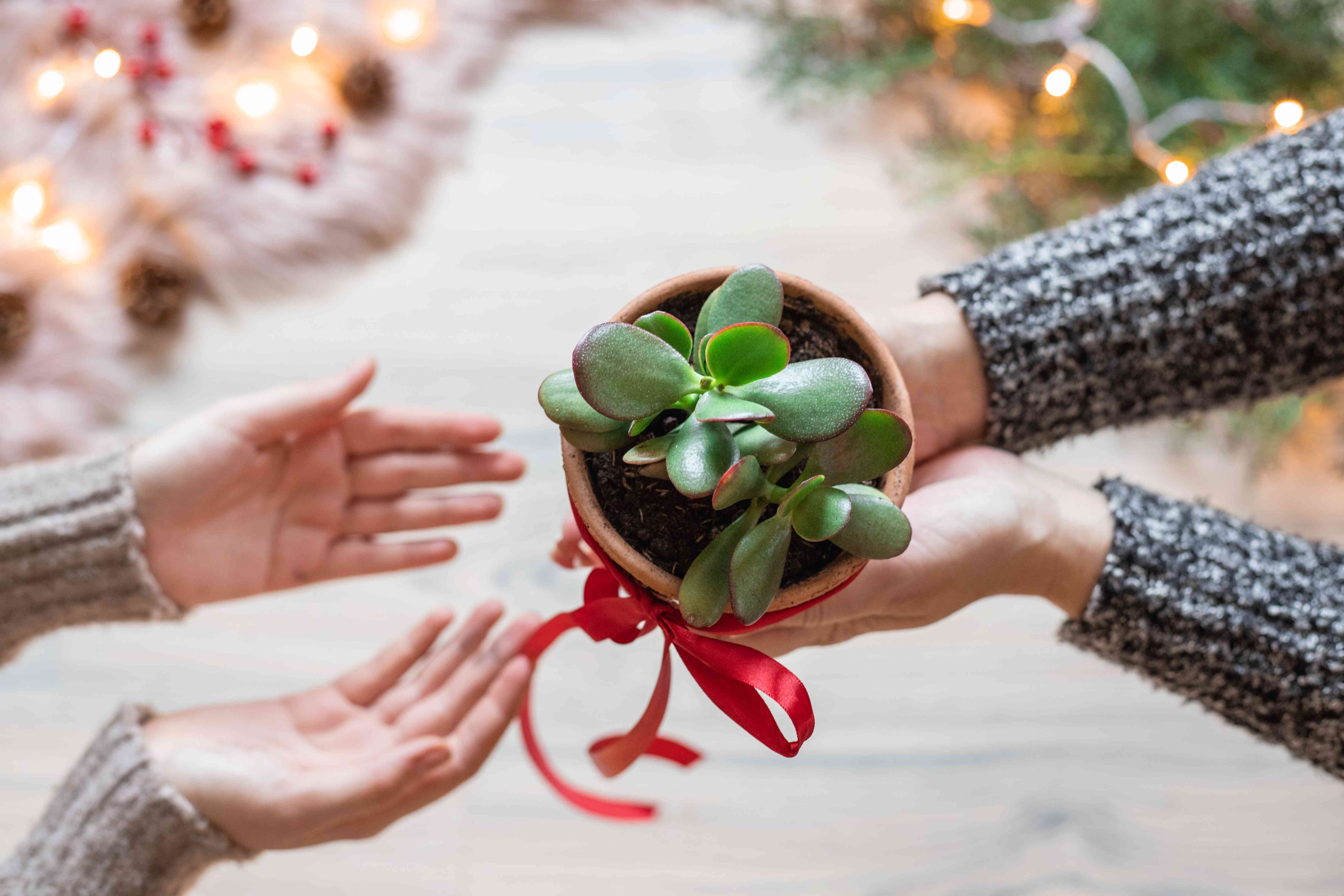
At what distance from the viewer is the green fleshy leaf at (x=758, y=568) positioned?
54 centimetres

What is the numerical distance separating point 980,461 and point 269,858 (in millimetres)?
940

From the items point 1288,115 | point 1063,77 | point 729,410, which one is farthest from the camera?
point 1063,77

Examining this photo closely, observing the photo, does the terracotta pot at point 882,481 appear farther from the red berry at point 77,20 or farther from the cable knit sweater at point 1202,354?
the red berry at point 77,20

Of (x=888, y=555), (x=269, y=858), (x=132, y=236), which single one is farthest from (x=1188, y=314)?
(x=132, y=236)

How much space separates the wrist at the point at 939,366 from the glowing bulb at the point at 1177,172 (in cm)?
47

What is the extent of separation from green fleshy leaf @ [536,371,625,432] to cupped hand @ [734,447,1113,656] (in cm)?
26

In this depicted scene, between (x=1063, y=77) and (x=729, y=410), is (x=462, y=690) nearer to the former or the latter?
(x=729, y=410)

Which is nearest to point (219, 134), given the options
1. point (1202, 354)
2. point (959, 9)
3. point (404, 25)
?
point (404, 25)

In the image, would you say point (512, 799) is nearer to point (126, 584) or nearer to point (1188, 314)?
point (126, 584)

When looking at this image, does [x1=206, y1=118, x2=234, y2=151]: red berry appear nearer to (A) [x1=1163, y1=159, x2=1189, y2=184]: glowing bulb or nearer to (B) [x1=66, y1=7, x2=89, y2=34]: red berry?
(B) [x1=66, y1=7, x2=89, y2=34]: red berry

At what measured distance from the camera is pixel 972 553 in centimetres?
79

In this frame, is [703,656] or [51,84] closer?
[703,656]

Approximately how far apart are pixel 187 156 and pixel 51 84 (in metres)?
0.21

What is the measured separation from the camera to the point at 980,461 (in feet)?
2.89
